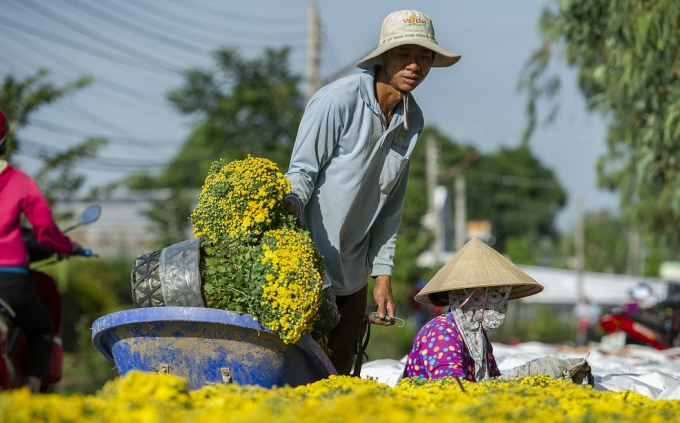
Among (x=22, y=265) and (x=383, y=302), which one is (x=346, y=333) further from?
(x=22, y=265)

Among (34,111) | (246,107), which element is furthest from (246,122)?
(34,111)

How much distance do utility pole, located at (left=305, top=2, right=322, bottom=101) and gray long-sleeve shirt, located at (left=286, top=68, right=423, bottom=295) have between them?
42.0ft

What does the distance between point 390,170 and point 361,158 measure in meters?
0.23

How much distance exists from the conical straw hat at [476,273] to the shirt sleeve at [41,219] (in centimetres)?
185

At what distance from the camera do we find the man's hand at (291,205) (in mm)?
3863

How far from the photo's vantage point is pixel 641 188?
37.8 ft

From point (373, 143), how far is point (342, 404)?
2103 millimetres

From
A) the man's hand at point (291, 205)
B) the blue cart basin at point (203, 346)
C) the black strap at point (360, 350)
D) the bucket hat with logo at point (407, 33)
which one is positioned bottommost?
the black strap at point (360, 350)

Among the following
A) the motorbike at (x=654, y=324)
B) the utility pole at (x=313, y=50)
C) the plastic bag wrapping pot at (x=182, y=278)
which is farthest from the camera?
the utility pole at (x=313, y=50)

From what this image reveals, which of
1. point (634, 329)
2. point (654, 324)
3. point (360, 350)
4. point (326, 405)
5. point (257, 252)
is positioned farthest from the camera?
point (634, 329)

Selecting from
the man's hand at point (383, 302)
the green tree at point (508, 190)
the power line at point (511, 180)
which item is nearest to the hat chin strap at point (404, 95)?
the man's hand at point (383, 302)

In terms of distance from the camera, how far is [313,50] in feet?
58.6

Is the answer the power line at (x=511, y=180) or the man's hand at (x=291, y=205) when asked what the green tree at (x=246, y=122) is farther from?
the power line at (x=511, y=180)

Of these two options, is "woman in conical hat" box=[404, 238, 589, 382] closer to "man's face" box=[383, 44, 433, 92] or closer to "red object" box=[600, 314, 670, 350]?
"man's face" box=[383, 44, 433, 92]
